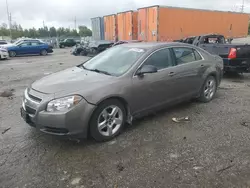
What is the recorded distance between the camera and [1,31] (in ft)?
240

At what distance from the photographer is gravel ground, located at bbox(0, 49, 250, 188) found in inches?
106

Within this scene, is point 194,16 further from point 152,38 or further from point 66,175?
point 66,175

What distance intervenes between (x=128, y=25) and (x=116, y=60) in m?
15.2

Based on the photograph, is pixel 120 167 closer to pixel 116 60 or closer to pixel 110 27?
pixel 116 60

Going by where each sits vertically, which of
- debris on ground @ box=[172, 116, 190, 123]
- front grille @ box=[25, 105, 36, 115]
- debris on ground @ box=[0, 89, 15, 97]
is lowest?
debris on ground @ box=[0, 89, 15, 97]

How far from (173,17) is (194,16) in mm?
2312

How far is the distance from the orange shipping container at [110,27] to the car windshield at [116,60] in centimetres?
1655

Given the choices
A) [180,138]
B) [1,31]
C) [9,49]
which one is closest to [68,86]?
[180,138]

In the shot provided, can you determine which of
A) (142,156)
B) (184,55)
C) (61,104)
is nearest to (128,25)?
(184,55)

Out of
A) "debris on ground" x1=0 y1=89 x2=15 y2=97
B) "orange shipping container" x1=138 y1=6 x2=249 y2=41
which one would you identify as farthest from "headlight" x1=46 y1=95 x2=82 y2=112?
"orange shipping container" x1=138 y1=6 x2=249 y2=41

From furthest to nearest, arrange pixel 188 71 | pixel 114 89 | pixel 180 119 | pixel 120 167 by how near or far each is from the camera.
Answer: pixel 188 71 → pixel 180 119 → pixel 114 89 → pixel 120 167

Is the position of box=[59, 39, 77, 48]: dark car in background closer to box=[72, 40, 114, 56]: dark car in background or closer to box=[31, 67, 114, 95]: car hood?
box=[72, 40, 114, 56]: dark car in background

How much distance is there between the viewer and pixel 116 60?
4.29 meters

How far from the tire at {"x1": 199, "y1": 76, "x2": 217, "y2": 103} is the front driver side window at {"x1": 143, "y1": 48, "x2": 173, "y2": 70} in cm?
138
